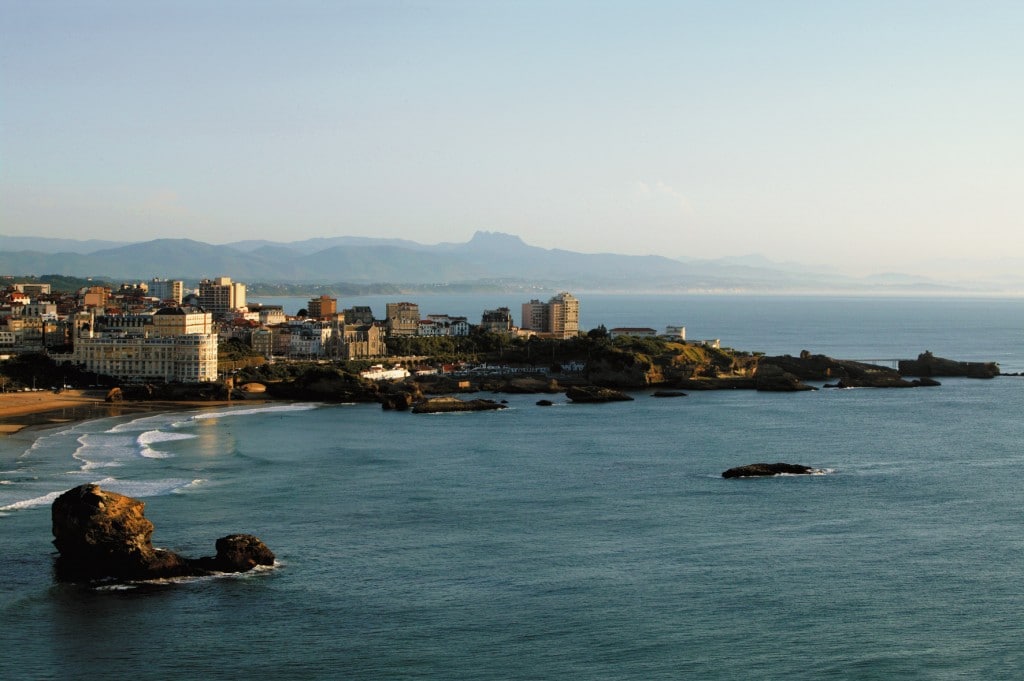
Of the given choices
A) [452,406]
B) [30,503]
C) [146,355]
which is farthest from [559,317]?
[30,503]

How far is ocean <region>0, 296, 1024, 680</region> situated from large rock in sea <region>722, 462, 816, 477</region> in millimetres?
690

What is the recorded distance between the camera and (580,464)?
1223 inches

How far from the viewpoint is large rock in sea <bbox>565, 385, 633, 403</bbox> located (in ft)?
164

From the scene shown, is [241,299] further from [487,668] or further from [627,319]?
[487,668]

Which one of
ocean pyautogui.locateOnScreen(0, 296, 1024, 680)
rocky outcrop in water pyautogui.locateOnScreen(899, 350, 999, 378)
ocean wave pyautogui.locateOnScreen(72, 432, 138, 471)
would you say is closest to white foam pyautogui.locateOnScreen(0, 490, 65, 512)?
ocean pyautogui.locateOnScreen(0, 296, 1024, 680)

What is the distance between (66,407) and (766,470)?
26.0m

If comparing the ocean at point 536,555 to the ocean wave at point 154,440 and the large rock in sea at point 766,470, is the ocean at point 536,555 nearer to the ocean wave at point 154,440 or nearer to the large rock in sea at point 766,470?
the ocean wave at point 154,440

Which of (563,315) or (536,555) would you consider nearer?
(536,555)

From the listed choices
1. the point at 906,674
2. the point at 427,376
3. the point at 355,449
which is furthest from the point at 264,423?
the point at 906,674

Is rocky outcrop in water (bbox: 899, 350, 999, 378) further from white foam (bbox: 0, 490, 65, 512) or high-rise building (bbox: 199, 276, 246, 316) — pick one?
white foam (bbox: 0, 490, 65, 512)

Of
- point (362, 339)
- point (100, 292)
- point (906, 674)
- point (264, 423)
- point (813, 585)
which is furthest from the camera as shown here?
point (100, 292)

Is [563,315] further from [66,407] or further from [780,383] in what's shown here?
[66,407]

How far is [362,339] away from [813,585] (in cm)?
4968

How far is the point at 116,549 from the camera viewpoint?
19141 millimetres
